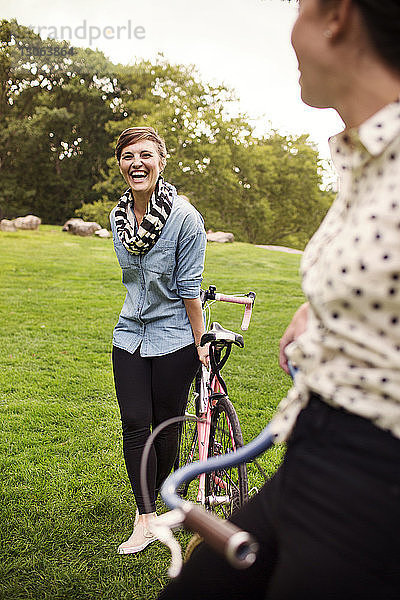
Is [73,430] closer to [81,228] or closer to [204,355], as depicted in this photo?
[204,355]

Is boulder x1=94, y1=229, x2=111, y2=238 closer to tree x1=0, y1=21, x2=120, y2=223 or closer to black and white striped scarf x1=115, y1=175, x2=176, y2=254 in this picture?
tree x1=0, y1=21, x2=120, y2=223

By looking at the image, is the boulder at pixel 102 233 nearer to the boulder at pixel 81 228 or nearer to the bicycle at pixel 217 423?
the boulder at pixel 81 228

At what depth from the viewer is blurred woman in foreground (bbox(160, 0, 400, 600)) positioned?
40.4 inches

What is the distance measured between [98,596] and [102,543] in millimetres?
421

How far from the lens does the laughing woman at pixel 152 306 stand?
3.20 meters

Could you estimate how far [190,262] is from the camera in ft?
10.5

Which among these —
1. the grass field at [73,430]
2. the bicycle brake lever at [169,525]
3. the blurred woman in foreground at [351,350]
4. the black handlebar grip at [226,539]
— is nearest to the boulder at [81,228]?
the grass field at [73,430]

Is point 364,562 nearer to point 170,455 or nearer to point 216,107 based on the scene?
point 170,455

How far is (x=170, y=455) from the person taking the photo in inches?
138

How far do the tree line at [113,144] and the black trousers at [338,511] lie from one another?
1126 inches

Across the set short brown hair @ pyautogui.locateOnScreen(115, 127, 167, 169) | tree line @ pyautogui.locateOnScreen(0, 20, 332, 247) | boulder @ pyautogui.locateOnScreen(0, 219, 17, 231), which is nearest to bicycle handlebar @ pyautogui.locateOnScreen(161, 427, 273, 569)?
short brown hair @ pyautogui.locateOnScreen(115, 127, 167, 169)

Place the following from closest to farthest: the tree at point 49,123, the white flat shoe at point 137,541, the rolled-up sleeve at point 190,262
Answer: the rolled-up sleeve at point 190,262
the white flat shoe at point 137,541
the tree at point 49,123

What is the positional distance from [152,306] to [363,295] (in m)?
2.27

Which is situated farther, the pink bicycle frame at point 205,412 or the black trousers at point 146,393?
the black trousers at point 146,393
